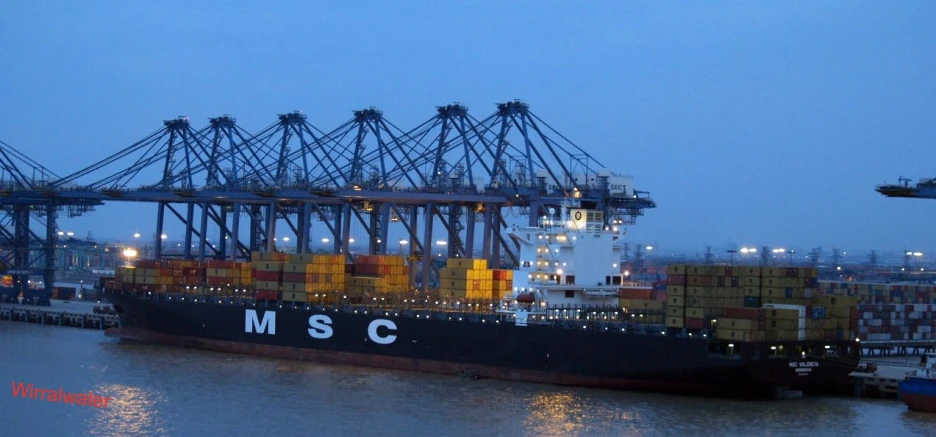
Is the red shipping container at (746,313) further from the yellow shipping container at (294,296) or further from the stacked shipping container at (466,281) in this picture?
the yellow shipping container at (294,296)

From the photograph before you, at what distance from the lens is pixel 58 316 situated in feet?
187

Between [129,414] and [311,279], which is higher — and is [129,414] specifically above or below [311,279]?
below

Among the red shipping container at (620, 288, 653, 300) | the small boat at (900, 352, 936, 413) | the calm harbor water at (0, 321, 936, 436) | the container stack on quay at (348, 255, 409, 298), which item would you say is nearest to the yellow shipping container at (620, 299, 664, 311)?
the red shipping container at (620, 288, 653, 300)

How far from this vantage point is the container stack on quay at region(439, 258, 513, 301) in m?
40.8

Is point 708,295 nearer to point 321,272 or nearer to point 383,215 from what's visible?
point 321,272

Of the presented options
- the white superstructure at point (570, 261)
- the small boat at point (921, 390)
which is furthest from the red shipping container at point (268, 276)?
the small boat at point (921, 390)

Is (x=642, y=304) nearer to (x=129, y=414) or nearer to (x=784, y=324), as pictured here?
(x=784, y=324)

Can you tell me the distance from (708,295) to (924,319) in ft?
62.6

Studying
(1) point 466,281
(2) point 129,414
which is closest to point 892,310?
(1) point 466,281

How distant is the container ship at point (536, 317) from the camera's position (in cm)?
3350

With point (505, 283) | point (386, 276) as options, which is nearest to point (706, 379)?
point (505, 283)

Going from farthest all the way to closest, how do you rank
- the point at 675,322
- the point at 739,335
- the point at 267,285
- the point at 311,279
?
the point at 267,285 < the point at 311,279 < the point at 675,322 < the point at 739,335

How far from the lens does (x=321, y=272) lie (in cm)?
4338

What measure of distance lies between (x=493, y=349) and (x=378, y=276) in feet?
27.9
